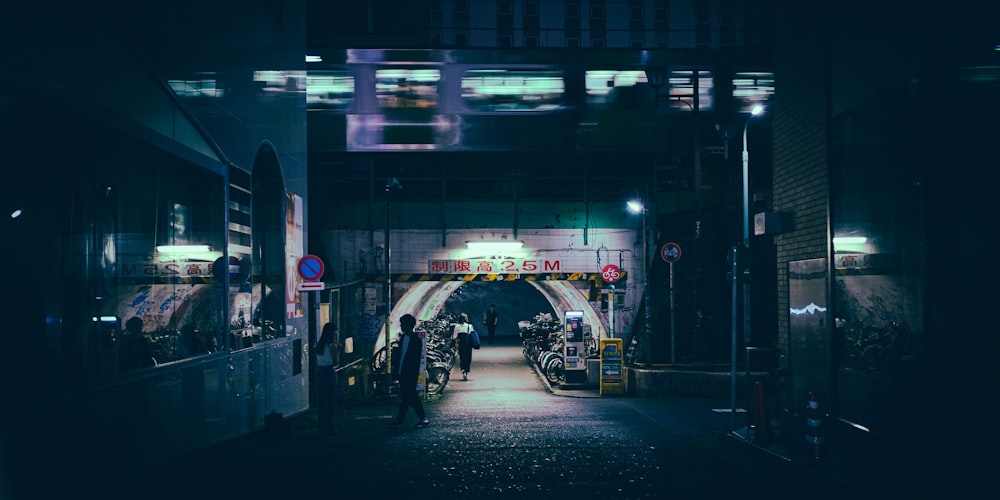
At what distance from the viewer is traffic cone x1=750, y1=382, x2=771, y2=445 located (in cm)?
949

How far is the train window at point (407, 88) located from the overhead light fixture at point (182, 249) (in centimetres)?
1042

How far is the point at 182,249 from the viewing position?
10.6 m

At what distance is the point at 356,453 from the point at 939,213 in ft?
24.6

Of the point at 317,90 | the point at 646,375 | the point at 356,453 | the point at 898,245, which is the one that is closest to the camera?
the point at 898,245

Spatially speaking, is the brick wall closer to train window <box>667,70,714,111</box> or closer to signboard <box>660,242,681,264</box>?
signboard <box>660,242,681,264</box>

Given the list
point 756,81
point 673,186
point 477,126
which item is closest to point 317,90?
point 477,126

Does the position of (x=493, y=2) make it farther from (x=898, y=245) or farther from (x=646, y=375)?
(x=898, y=245)

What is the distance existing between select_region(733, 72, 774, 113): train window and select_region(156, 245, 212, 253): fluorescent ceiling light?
16014mm

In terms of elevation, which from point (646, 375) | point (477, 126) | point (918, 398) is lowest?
point (646, 375)

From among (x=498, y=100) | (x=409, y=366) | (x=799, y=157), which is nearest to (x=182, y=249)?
(x=409, y=366)

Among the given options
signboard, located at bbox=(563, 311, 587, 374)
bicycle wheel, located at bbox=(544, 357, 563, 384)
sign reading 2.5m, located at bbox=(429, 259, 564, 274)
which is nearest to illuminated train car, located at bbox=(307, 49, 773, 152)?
sign reading 2.5m, located at bbox=(429, 259, 564, 274)

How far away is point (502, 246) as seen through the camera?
2039 cm

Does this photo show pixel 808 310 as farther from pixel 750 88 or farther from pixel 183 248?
pixel 750 88

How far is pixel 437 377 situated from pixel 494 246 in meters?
4.78
